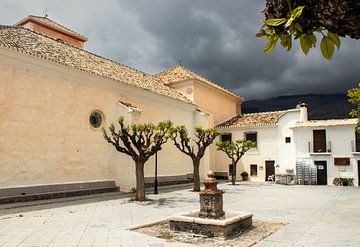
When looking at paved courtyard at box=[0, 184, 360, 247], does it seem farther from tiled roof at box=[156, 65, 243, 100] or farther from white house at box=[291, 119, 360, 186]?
tiled roof at box=[156, 65, 243, 100]

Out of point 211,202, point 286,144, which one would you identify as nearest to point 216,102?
point 286,144

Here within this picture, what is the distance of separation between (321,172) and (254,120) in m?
7.06

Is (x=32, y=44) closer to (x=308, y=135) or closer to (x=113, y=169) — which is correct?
(x=113, y=169)

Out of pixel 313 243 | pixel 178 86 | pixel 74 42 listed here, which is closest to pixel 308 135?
pixel 178 86

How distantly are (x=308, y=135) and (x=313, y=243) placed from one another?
756 inches

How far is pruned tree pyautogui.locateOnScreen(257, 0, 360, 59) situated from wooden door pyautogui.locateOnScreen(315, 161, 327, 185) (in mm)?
25042

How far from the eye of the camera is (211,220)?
8.17 metres

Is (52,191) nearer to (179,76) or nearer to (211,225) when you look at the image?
(211,225)

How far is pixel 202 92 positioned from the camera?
27969 millimetres

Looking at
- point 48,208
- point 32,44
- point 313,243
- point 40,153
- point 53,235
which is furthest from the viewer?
point 32,44

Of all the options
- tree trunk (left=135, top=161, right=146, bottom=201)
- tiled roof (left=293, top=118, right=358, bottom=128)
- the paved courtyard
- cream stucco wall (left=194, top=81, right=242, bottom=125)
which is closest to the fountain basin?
the paved courtyard

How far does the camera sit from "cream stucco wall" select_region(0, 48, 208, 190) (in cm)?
1329

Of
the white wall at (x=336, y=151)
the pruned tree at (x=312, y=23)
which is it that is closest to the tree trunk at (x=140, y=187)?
the pruned tree at (x=312, y=23)

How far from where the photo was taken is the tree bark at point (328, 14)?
151 cm
